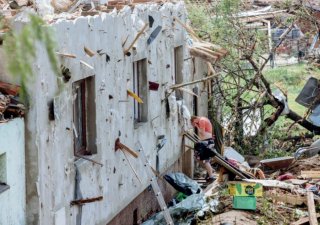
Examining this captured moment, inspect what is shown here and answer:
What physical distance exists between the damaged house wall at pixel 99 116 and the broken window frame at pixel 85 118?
0.7 inches

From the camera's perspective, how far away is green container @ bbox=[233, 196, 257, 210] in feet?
45.6

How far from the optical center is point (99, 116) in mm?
11461

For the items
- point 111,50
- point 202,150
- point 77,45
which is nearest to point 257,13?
point 202,150

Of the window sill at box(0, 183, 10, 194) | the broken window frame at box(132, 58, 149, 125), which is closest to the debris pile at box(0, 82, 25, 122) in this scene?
the window sill at box(0, 183, 10, 194)

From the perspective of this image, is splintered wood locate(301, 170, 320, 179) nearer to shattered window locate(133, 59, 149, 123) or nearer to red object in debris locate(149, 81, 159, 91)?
red object in debris locate(149, 81, 159, 91)

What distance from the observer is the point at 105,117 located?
1183 centimetres

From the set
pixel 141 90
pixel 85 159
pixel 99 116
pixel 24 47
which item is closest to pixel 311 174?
pixel 141 90

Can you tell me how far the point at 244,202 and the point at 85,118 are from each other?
4.08 m

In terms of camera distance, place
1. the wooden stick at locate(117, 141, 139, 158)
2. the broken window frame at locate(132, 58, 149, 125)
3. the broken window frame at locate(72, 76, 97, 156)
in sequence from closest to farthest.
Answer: the broken window frame at locate(72, 76, 97, 156)
the wooden stick at locate(117, 141, 139, 158)
the broken window frame at locate(132, 58, 149, 125)

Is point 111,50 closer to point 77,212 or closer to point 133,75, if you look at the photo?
point 133,75

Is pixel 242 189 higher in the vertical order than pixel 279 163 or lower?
higher

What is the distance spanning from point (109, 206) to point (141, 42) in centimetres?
341

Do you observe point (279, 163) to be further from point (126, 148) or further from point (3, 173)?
point (3, 173)

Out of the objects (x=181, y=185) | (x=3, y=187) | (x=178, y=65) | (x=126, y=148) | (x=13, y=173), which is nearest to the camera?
(x=3, y=187)
